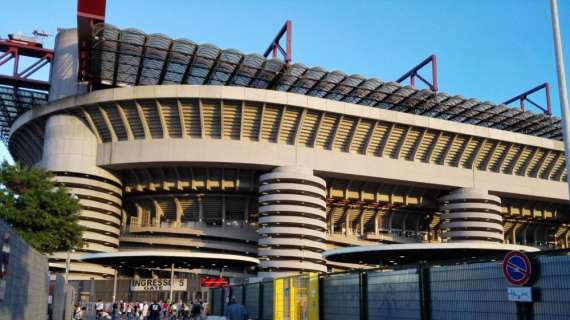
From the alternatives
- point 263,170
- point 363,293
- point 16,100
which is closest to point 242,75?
point 263,170

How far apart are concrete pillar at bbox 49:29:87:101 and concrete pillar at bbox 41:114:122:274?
438cm

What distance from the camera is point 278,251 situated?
187 feet

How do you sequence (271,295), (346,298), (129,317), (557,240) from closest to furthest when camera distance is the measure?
(346,298) < (271,295) < (129,317) < (557,240)

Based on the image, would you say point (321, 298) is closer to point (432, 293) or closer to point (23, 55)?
point (432, 293)

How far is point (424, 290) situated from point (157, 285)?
36899mm

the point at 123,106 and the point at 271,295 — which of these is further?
the point at 123,106

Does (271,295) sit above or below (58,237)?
below

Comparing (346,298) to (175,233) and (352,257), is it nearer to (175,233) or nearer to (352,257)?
(352,257)

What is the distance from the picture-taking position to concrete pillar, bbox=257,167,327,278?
187 ft

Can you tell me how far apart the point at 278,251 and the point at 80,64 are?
85.0ft

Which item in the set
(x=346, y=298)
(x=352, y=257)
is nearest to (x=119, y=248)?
(x=352, y=257)

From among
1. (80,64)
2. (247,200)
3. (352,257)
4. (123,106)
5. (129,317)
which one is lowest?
(129,317)

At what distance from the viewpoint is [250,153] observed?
57562 millimetres

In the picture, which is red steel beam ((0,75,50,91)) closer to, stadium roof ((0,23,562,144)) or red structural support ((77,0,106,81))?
stadium roof ((0,23,562,144))
